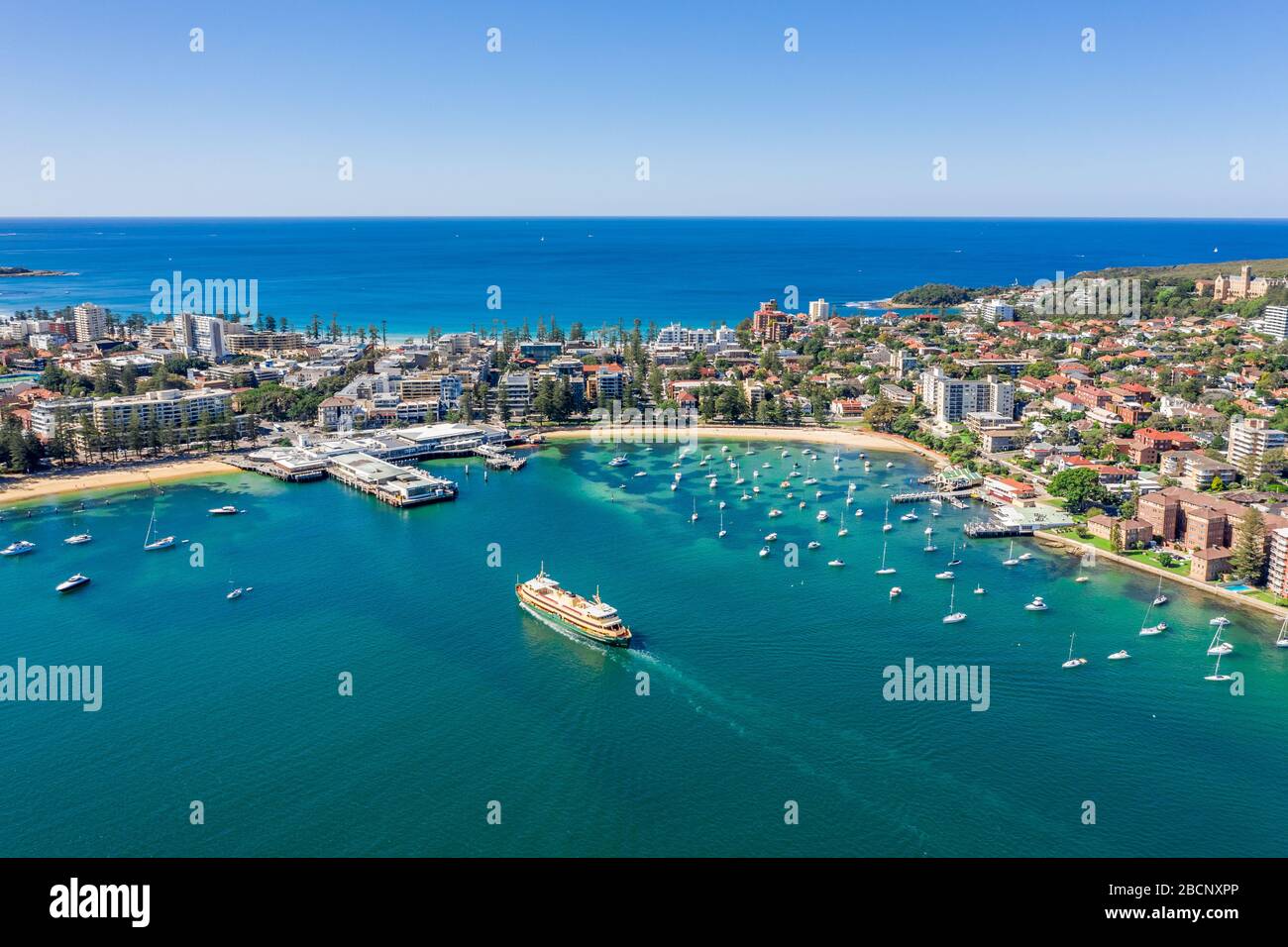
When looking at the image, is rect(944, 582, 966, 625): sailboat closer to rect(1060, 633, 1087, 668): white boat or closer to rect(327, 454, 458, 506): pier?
rect(1060, 633, 1087, 668): white boat

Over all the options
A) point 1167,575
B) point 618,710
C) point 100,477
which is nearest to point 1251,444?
point 1167,575

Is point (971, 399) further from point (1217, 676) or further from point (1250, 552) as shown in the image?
point (1217, 676)

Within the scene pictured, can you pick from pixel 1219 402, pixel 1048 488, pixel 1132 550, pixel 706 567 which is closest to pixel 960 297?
pixel 1219 402

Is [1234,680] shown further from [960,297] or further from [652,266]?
[652,266]

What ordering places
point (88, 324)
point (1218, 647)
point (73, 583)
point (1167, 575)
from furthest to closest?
point (88, 324) < point (1167, 575) < point (73, 583) < point (1218, 647)

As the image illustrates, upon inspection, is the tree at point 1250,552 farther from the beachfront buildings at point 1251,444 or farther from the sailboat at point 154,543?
the sailboat at point 154,543
